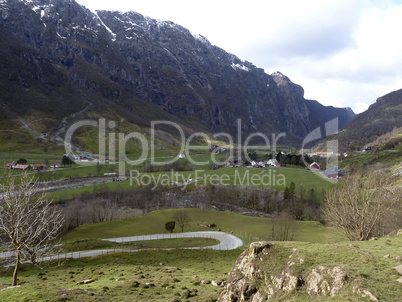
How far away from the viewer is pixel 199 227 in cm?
7256

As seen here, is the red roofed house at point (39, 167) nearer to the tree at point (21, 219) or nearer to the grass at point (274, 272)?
the grass at point (274, 272)

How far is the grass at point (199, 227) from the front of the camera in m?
64.5

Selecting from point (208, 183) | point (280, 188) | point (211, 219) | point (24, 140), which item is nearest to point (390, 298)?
point (211, 219)

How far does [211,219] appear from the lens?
3250 inches

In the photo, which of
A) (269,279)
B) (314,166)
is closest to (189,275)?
(269,279)

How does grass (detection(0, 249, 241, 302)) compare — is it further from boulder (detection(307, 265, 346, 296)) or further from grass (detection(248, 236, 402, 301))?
boulder (detection(307, 265, 346, 296))

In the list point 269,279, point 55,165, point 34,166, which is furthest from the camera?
point 55,165

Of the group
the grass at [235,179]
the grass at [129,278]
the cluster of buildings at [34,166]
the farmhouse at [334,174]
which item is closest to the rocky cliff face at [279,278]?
the grass at [129,278]

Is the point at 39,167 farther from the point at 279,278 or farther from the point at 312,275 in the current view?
the point at 312,275

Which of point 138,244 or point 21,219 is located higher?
point 21,219

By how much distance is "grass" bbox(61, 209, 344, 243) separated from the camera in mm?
64481

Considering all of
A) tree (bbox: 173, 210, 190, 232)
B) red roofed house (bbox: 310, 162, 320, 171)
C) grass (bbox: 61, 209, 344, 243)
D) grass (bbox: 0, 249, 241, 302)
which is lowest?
grass (bbox: 61, 209, 344, 243)

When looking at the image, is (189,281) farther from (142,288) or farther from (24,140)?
(24,140)

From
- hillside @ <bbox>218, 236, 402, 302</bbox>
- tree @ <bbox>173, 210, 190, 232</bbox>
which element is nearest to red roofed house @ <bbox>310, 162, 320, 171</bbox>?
tree @ <bbox>173, 210, 190, 232</bbox>
